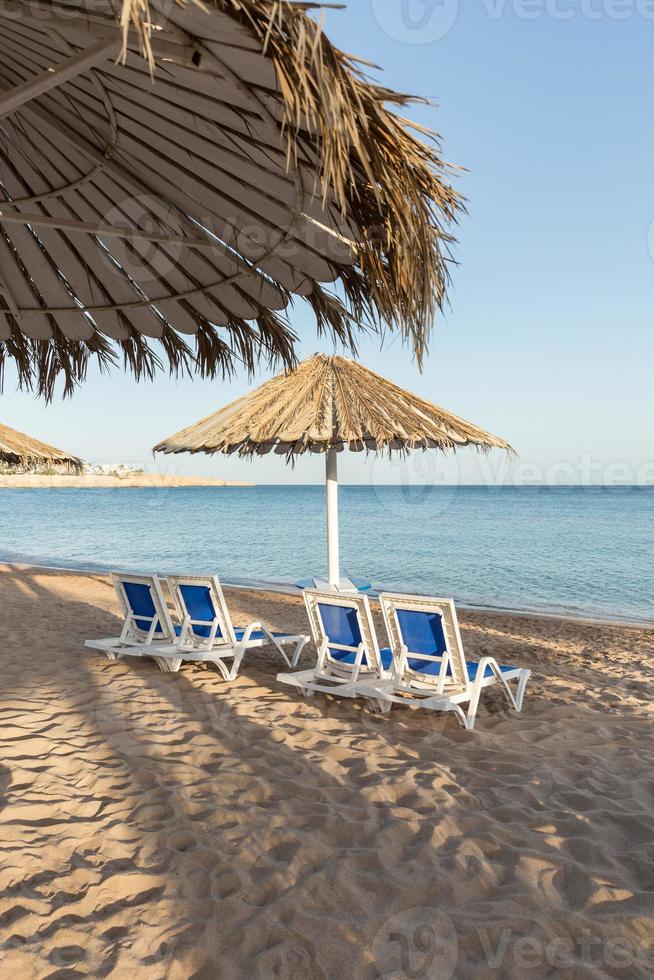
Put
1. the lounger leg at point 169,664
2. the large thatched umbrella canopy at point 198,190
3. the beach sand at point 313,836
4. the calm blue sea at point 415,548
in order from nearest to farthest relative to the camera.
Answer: the large thatched umbrella canopy at point 198,190, the beach sand at point 313,836, the lounger leg at point 169,664, the calm blue sea at point 415,548

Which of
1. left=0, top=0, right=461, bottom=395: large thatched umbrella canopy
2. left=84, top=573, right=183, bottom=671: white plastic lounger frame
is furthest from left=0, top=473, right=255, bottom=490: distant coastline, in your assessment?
left=0, top=0, right=461, bottom=395: large thatched umbrella canopy

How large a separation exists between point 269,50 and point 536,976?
103 inches

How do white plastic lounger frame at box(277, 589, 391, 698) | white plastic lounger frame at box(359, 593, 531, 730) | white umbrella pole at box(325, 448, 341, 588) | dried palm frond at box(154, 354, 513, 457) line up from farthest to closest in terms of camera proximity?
white umbrella pole at box(325, 448, 341, 588) → dried palm frond at box(154, 354, 513, 457) → white plastic lounger frame at box(277, 589, 391, 698) → white plastic lounger frame at box(359, 593, 531, 730)

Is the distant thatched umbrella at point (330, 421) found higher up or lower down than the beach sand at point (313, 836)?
higher up

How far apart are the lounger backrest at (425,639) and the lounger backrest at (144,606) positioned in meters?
2.11

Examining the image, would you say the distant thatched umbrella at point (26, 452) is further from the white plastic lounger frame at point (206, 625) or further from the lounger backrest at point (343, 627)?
the lounger backrest at point (343, 627)

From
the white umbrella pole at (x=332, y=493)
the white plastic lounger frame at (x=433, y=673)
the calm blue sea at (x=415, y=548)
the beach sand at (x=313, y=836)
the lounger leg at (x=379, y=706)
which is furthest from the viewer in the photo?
the calm blue sea at (x=415, y=548)

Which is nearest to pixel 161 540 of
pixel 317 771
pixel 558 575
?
pixel 558 575

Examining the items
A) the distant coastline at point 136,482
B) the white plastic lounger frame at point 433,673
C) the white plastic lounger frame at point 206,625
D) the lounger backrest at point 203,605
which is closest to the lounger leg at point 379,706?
the white plastic lounger frame at point 433,673

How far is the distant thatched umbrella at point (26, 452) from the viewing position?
28.4 ft

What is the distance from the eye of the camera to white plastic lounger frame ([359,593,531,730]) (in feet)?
14.4

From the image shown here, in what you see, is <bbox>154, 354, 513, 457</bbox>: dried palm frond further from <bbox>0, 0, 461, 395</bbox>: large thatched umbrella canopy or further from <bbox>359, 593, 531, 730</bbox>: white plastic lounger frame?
<bbox>0, 0, 461, 395</bbox>: large thatched umbrella canopy

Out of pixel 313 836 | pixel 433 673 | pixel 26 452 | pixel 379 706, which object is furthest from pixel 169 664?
pixel 26 452

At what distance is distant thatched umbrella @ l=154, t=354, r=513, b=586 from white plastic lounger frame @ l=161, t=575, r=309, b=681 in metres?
1.96
